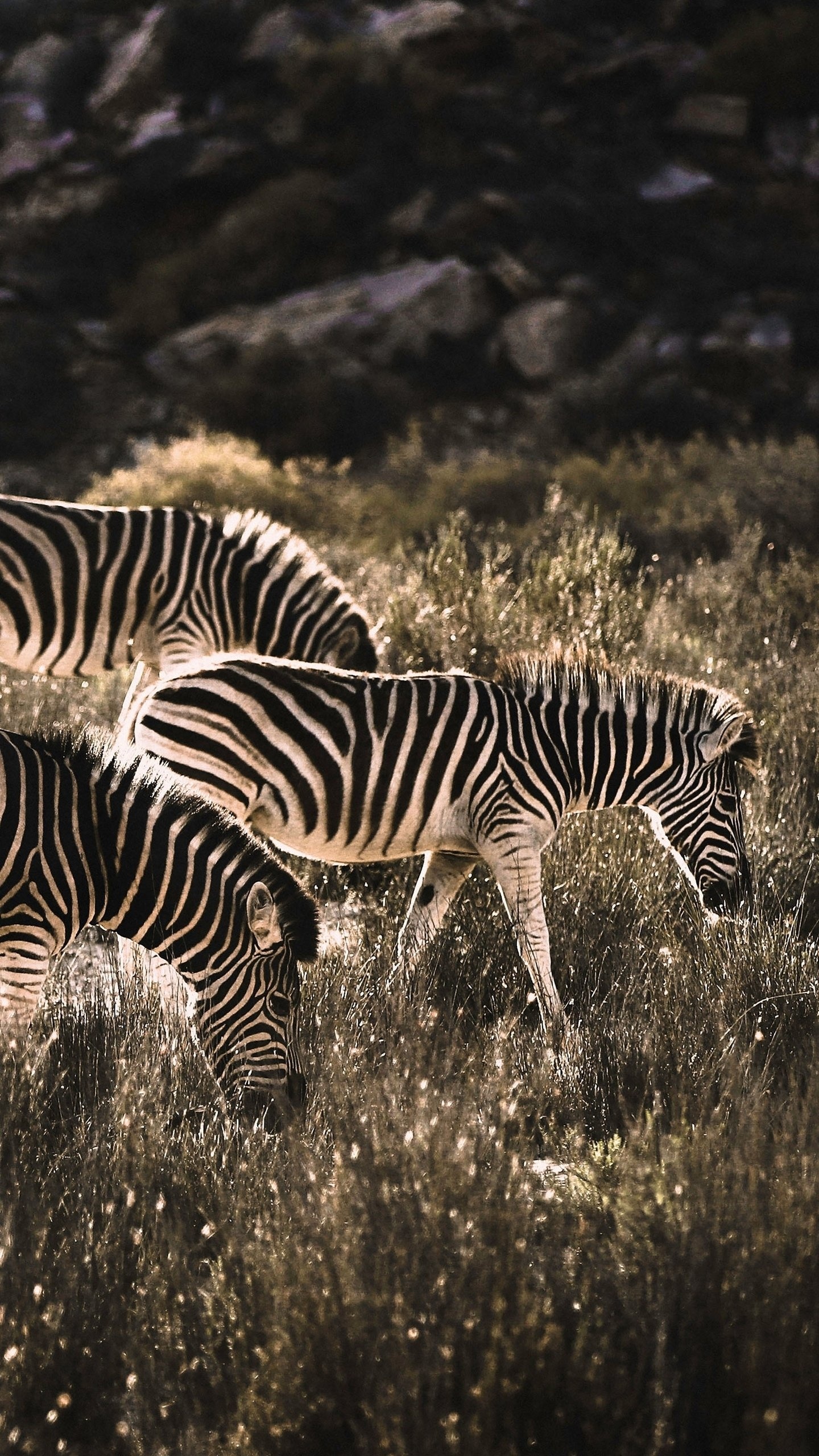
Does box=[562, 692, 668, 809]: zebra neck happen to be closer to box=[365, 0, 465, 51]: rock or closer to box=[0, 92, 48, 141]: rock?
box=[365, 0, 465, 51]: rock

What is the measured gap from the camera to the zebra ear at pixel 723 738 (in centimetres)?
552

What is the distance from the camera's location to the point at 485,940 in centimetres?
566

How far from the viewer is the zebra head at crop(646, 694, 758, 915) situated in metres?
5.62

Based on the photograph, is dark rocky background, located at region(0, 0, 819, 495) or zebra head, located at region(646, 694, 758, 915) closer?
zebra head, located at region(646, 694, 758, 915)

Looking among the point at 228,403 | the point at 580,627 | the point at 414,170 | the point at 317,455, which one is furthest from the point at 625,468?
the point at 414,170

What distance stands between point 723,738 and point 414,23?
97.2ft

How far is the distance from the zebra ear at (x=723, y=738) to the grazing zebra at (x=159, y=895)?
205 cm

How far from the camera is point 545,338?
985 inches

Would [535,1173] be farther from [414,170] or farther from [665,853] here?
[414,170]

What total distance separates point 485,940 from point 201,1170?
2181 millimetres

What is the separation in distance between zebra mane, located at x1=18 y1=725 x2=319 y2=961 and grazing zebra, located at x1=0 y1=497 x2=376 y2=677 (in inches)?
148

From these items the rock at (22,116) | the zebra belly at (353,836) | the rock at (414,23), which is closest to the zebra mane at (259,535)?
the zebra belly at (353,836)

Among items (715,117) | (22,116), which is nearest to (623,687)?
(715,117)

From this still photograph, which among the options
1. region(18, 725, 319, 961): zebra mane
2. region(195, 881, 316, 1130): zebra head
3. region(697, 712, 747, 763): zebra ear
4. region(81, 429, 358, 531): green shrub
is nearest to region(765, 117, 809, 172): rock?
region(81, 429, 358, 531): green shrub
